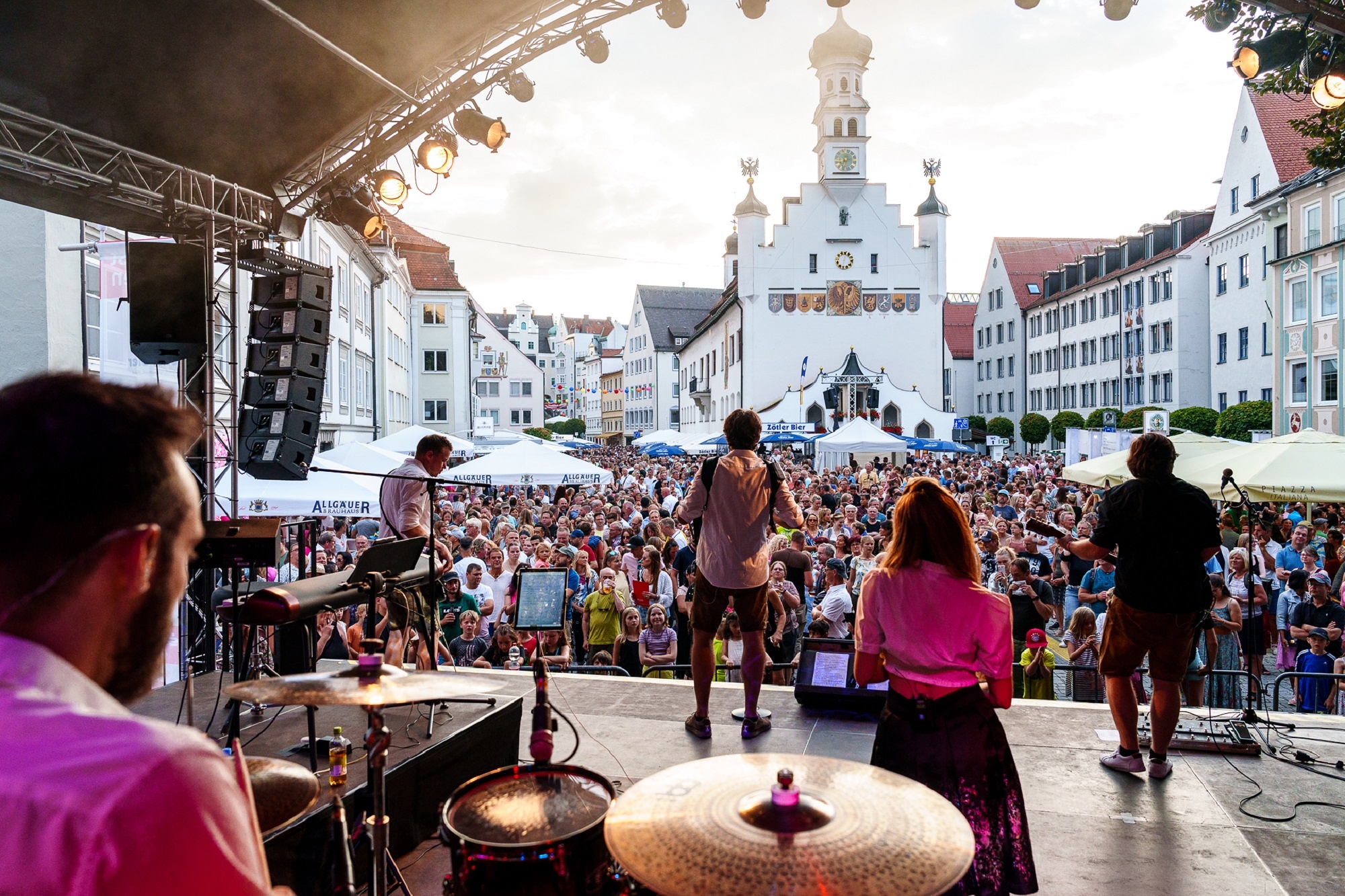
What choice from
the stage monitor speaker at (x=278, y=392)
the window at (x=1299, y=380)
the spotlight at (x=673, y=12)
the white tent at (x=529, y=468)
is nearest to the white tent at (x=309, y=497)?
the stage monitor speaker at (x=278, y=392)

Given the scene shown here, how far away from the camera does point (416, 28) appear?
23.9 feet

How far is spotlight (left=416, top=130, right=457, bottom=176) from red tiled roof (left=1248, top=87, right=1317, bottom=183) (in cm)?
3436

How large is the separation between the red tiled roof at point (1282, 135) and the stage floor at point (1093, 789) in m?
34.8

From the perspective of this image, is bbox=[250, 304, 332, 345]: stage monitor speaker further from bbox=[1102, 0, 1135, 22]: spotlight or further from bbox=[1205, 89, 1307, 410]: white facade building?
bbox=[1205, 89, 1307, 410]: white facade building

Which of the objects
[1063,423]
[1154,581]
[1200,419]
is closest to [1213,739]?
[1154,581]

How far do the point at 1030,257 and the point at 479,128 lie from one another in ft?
198

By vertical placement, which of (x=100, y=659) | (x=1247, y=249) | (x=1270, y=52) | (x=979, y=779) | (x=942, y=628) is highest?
(x=1247, y=249)

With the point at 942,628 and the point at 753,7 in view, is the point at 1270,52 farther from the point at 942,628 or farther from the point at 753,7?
the point at 942,628

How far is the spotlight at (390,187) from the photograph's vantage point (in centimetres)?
876

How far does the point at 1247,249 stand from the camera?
35156 millimetres

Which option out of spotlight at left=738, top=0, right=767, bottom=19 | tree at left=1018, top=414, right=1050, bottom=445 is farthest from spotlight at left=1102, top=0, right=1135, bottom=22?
tree at left=1018, top=414, right=1050, bottom=445

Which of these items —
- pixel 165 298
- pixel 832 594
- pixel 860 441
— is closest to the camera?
pixel 165 298

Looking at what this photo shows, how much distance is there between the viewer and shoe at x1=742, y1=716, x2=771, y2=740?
204 inches

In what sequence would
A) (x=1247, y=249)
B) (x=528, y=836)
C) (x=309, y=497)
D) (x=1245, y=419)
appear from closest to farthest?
(x=528, y=836), (x=309, y=497), (x=1245, y=419), (x=1247, y=249)
